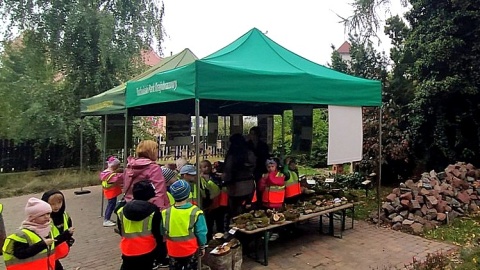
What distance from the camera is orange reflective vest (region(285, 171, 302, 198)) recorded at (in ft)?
19.5

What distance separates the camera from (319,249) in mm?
5414

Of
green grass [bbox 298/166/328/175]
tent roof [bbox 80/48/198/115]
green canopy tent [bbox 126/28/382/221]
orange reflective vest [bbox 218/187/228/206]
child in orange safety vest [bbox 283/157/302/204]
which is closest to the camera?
green canopy tent [bbox 126/28/382/221]

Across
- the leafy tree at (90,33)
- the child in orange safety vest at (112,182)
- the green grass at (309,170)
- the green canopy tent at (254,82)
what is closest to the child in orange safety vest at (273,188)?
the green canopy tent at (254,82)

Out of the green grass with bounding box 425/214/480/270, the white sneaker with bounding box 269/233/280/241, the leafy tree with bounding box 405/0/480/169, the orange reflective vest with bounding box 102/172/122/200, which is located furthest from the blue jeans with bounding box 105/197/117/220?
the leafy tree with bounding box 405/0/480/169

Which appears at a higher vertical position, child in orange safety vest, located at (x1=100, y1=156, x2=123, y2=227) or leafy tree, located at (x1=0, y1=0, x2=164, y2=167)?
leafy tree, located at (x1=0, y1=0, x2=164, y2=167)

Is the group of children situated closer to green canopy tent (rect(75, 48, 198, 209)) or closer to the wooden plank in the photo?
the wooden plank

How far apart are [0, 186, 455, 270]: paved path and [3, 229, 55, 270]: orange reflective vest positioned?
1989 mm

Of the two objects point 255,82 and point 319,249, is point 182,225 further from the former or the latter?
point 319,249

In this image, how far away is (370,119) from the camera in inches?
432

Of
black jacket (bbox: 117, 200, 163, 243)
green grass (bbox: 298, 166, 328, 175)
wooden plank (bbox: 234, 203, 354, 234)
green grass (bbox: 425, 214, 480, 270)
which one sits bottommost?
green grass (bbox: 425, 214, 480, 270)

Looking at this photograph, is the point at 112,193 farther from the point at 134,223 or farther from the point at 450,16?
the point at 450,16

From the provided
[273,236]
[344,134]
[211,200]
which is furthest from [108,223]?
[344,134]

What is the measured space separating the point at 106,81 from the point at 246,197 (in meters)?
10.4

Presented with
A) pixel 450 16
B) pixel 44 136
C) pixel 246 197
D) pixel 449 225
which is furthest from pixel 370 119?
pixel 44 136
